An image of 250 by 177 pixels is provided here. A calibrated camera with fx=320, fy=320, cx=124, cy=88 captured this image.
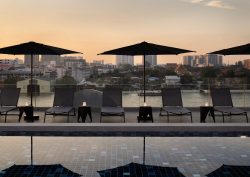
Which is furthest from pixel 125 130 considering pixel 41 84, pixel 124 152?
pixel 41 84

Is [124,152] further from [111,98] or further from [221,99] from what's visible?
[221,99]

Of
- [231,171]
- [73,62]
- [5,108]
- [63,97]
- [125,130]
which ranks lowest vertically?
[231,171]

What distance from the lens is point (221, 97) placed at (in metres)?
9.04

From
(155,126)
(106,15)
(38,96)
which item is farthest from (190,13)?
(155,126)

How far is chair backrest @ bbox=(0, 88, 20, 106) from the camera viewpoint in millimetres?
8883

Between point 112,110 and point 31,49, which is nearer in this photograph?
point 112,110

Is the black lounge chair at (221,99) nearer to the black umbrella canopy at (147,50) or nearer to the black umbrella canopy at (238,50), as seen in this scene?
the black umbrella canopy at (238,50)

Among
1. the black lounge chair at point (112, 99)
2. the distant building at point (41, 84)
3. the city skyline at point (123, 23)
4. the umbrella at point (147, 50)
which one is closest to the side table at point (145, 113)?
the black lounge chair at point (112, 99)

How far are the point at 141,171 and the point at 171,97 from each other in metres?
4.12

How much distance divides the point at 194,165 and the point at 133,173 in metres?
1.11

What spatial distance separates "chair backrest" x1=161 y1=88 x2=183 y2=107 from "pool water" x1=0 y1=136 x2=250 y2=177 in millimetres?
1939

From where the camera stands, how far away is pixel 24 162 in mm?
5664

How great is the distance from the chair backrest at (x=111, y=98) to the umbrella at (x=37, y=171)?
3.61m

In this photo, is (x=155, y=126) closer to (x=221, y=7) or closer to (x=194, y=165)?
(x=194, y=165)
